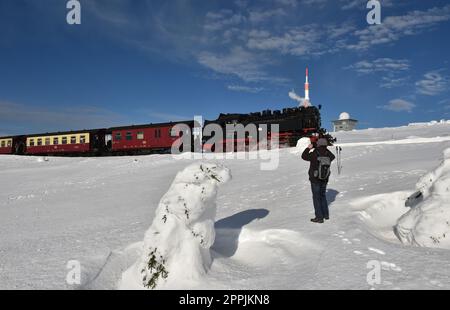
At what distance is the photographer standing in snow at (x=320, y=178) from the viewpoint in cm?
705

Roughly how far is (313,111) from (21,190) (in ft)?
67.0

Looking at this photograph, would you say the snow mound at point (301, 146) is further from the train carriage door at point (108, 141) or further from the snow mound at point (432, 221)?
the train carriage door at point (108, 141)

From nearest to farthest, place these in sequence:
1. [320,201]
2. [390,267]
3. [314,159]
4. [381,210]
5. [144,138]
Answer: [390,267], [320,201], [314,159], [381,210], [144,138]

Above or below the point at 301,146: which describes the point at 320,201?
below

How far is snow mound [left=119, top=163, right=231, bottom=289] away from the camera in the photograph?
4543 millimetres

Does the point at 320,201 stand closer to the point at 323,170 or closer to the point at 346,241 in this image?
the point at 323,170

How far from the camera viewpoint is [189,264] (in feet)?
15.3

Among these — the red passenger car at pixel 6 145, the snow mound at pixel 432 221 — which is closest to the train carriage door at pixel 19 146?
the red passenger car at pixel 6 145

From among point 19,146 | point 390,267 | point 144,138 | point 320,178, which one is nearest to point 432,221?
point 390,267

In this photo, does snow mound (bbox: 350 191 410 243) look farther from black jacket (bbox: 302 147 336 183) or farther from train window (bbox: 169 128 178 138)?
train window (bbox: 169 128 178 138)

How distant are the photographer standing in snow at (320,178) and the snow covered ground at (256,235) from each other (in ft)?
0.95

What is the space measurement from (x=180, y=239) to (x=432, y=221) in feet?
14.4

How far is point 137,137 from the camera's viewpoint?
101ft
